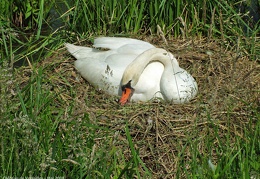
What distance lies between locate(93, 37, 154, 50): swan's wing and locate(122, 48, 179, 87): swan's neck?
40cm

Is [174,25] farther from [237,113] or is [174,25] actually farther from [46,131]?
[46,131]

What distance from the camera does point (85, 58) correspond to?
596 cm

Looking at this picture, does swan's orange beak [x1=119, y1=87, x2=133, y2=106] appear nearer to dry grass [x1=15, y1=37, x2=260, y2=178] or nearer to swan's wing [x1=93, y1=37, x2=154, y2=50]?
dry grass [x1=15, y1=37, x2=260, y2=178]

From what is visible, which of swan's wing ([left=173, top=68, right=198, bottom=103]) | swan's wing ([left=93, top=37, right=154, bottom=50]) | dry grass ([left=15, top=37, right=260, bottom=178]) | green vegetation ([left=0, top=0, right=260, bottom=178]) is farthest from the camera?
swan's wing ([left=93, top=37, right=154, bottom=50])

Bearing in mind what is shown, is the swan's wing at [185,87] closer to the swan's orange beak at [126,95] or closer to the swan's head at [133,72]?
the swan's head at [133,72]

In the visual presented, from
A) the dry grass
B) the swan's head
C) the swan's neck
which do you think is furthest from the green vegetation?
the swan's neck

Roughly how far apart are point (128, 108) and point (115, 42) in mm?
924

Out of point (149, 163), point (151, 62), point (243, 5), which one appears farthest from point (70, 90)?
point (243, 5)

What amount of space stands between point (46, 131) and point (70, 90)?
1.61m

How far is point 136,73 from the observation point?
5.40 metres

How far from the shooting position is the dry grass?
4617 millimetres

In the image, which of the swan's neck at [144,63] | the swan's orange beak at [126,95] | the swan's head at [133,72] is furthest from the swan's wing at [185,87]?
the swan's orange beak at [126,95]

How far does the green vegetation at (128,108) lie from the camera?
11.9ft

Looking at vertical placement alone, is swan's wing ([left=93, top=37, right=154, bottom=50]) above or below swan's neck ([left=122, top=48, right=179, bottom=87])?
above
